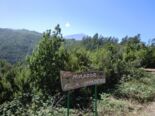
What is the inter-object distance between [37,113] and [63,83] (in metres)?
1.87

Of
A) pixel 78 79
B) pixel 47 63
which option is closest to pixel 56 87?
pixel 47 63

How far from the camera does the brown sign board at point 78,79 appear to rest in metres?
6.89

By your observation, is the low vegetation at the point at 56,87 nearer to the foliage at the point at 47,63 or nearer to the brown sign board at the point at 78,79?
the foliage at the point at 47,63

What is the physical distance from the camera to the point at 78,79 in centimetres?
718

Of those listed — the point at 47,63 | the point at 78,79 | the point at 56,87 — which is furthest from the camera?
the point at 47,63

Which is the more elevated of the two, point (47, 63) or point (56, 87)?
point (47, 63)

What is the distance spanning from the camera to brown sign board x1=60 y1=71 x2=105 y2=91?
689 centimetres

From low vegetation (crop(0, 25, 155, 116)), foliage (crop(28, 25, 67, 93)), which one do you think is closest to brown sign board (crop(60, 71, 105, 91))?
low vegetation (crop(0, 25, 155, 116))

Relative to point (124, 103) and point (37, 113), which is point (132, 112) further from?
point (37, 113)

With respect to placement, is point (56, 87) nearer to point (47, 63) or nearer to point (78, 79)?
point (47, 63)

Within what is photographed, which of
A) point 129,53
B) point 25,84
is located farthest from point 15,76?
point 129,53

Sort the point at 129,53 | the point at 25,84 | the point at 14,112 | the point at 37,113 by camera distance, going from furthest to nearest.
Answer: the point at 129,53 < the point at 25,84 < the point at 14,112 < the point at 37,113

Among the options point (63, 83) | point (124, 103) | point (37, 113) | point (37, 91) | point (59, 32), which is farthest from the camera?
point (59, 32)

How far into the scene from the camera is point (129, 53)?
2395cm
